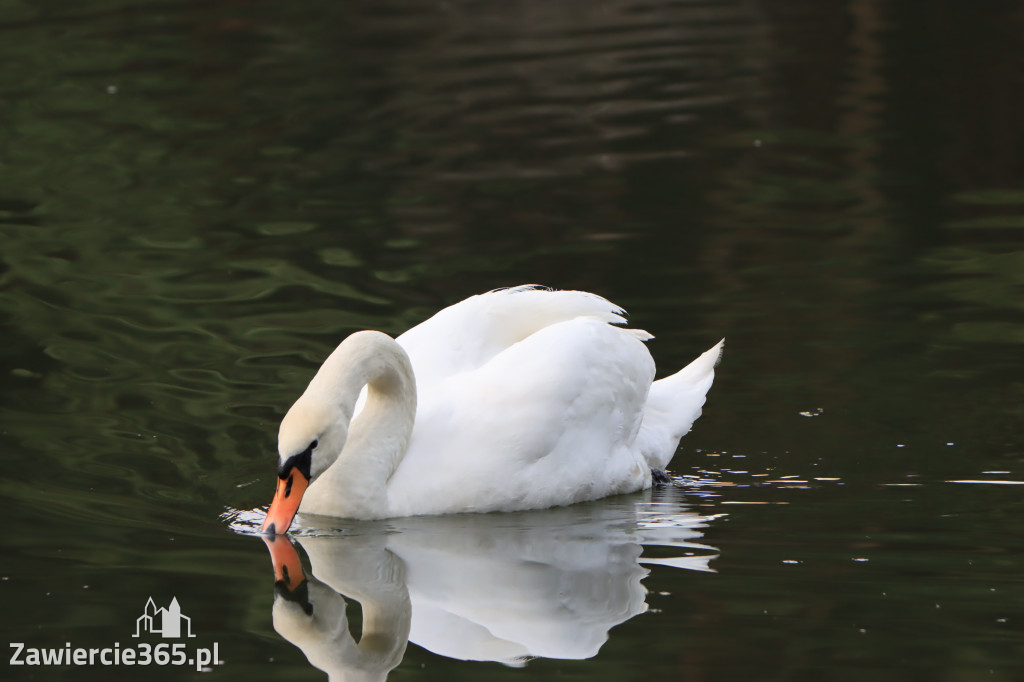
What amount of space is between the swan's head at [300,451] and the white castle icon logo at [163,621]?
0.61 metres

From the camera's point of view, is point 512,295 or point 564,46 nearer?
point 512,295

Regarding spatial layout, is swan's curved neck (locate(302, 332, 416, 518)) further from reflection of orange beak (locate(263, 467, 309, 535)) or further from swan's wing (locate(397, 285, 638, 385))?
swan's wing (locate(397, 285, 638, 385))

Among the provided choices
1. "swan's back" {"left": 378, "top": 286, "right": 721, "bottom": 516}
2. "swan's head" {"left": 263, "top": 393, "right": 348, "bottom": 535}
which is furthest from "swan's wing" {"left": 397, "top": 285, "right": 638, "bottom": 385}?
"swan's head" {"left": 263, "top": 393, "right": 348, "bottom": 535}

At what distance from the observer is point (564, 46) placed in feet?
62.5

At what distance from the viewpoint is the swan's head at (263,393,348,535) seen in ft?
20.9

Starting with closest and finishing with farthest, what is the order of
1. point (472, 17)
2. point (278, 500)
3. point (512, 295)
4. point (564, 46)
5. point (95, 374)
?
point (278, 500)
point (512, 295)
point (95, 374)
point (564, 46)
point (472, 17)

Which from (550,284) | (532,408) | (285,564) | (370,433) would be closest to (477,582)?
(285,564)

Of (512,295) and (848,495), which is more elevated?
(512,295)

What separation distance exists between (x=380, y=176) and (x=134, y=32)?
753 cm

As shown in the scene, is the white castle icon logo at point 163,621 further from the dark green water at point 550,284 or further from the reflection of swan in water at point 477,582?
the reflection of swan in water at point 477,582

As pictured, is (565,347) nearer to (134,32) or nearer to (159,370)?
(159,370)

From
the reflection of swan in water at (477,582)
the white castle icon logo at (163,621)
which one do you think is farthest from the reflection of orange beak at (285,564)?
the white castle icon logo at (163,621)

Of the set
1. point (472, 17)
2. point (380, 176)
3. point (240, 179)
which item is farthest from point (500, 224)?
point (472, 17)

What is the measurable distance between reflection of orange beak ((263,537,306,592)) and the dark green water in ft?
0.19
